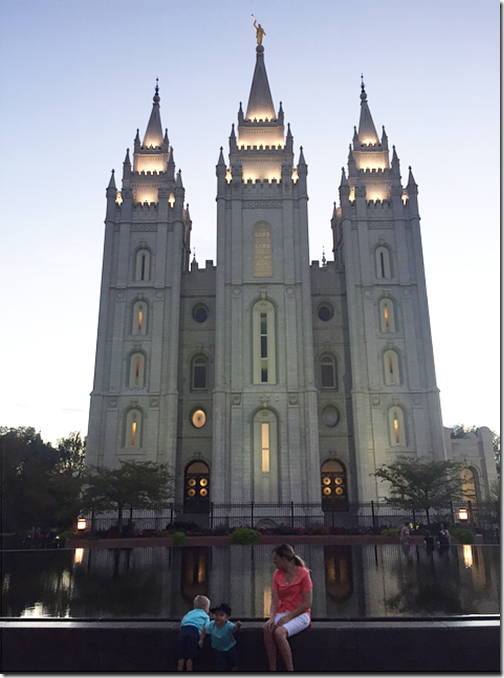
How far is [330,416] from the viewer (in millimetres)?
36062

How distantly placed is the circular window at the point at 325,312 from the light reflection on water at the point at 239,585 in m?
22.6

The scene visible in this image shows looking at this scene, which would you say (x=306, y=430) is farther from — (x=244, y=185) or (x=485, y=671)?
(x=485, y=671)

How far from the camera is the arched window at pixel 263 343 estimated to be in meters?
34.5

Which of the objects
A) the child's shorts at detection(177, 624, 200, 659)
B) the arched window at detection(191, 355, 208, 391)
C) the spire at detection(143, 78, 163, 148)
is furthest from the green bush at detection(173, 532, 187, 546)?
the spire at detection(143, 78, 163, 148)

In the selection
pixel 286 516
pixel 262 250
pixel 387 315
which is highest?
pixel 262 250

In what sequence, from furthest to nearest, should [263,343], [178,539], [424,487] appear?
[263,343] → [424,487] → [178,539]

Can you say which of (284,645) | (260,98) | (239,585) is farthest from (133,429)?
(284,645)

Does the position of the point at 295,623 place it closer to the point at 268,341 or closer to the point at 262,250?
the point at 268,341

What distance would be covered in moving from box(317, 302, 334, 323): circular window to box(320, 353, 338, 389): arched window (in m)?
2.78

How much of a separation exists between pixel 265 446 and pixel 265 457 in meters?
0.67

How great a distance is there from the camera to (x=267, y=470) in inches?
1291

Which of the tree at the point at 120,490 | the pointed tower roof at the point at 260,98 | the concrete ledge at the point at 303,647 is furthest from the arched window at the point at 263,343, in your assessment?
the concrete ledge at the point at 303,647

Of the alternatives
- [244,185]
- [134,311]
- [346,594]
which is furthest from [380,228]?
[346,594]

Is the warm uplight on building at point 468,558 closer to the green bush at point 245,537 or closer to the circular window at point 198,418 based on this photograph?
the green bush at point 245,537
